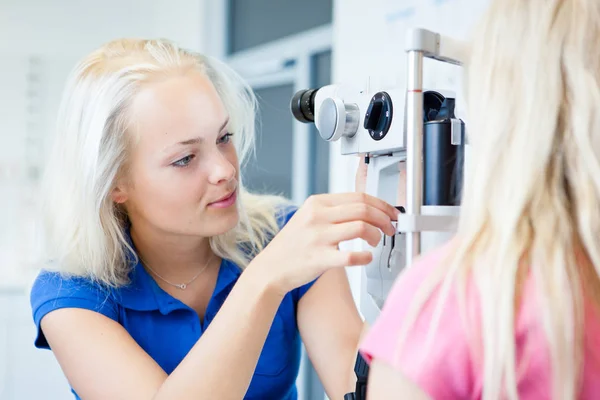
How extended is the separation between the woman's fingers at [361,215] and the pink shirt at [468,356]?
237 millimetres

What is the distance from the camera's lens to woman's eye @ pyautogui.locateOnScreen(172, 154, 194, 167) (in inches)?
46.7

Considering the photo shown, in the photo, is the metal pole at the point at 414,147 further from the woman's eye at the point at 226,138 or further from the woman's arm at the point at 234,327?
the woman's eye at the point at 226,138

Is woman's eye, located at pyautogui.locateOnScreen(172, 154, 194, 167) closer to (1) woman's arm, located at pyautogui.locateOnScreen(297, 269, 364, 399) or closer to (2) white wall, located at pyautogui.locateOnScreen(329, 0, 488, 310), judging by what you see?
(1) woman's arm, located at pyautogui.locateOnScreen(297, 269, 364, 399)

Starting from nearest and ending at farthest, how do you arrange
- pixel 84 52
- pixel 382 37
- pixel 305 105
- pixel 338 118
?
pixel 338 118 < pixel 305 105 < pixel 382 37 < pixel 84 52

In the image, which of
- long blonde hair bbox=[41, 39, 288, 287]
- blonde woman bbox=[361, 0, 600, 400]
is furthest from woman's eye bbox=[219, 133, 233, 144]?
blonde woman bbox=[361, 0, 600, 400]

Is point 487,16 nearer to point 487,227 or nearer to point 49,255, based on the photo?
point 487,227

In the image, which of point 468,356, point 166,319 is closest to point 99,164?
point 166,319

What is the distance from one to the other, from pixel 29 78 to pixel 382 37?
215 centimetres

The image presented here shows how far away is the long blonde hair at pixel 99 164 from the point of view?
1.22m

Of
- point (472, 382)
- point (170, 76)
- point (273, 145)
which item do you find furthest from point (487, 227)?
point (273, 145)

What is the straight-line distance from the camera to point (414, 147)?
2.53 ft

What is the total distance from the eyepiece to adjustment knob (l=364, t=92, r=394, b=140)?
0.16m

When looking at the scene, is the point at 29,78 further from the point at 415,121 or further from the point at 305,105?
the point at 415,121

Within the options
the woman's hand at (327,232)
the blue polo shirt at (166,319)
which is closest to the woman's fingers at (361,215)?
the woman's hand at (327,232)
